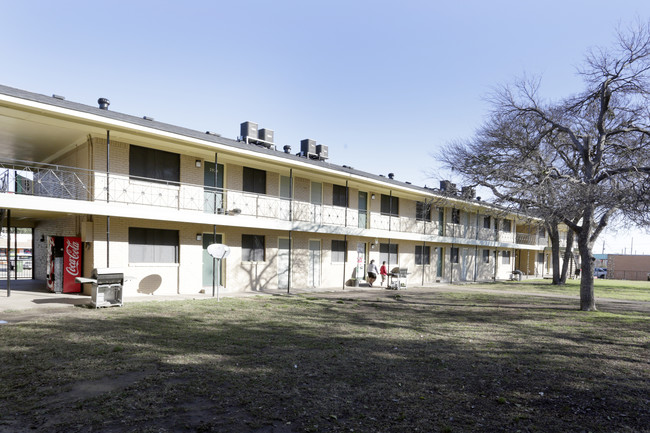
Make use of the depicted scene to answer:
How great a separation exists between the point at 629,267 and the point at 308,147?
168 feet

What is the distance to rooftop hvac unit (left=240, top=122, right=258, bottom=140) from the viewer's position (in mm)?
20609

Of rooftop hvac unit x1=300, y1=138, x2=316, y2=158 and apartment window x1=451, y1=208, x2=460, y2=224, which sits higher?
rooftop hvac unit x1=300, y1=138, x2=316, y2=158

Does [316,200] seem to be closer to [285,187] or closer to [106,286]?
[285,187]

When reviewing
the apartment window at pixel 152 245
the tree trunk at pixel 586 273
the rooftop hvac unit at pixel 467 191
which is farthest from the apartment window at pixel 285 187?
the tree trunk at pixel 586 273

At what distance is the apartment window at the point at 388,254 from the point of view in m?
23.7

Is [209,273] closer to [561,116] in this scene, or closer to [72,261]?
[72,261]

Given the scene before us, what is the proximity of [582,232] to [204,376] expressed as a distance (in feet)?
46.6

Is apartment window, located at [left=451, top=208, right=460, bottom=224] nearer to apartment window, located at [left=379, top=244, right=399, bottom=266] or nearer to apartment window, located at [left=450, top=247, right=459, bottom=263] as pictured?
apartment window, located at [left=450, top=247, right=459, bottom=263]

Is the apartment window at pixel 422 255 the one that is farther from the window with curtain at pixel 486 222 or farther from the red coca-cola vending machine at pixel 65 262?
the red coca-cola vending machine at pixel 65 262

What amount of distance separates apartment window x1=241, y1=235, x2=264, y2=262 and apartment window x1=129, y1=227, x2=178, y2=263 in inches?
119

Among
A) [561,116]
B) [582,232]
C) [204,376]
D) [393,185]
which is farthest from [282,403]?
[393,185]

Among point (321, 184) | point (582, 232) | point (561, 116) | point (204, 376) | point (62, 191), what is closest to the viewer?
point (204, 376)

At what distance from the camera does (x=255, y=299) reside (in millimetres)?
14477

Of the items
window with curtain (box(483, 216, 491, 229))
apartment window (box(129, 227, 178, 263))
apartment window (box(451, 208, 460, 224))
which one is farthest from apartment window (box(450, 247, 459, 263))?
apartment window (box(129, 227, 178, 263))
